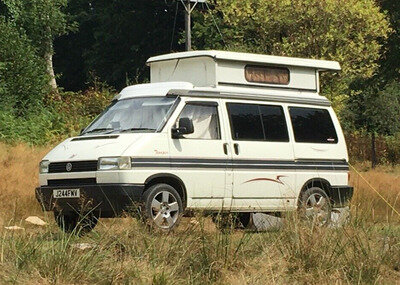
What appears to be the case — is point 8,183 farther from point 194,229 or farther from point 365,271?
point 365,271

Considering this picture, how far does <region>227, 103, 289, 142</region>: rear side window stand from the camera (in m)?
13.8

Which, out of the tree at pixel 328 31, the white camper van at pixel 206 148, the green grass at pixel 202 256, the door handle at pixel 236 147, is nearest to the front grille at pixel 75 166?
the white camper van at pixel 206 148

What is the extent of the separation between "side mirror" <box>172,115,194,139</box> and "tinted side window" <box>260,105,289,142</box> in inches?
69.4

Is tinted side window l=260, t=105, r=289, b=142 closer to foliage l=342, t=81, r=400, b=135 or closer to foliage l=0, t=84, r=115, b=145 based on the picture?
foliage l=0, t=84, r=115, b=145

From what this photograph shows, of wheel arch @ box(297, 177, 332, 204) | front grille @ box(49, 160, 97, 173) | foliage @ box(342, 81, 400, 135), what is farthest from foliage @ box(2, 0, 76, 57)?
front grille @ box(49, 160, 97, 173)

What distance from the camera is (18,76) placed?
105 feet

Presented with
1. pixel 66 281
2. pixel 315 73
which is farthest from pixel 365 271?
pixel 315 73

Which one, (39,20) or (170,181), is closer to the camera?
(170,181)

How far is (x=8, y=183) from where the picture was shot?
55.3 ft

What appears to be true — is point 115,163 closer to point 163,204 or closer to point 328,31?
point 163,204

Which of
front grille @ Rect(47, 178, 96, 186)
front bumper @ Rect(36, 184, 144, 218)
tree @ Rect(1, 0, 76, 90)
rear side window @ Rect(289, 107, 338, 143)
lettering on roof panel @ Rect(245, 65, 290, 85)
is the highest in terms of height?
tree @ Rect(1, 0, 76, 90)

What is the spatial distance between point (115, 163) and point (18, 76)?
2063cm

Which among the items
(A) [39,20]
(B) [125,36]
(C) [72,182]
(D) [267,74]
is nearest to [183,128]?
(C) [72,182]

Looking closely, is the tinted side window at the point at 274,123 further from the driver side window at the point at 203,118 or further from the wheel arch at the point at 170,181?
the wheel arch at the point at 170,181
